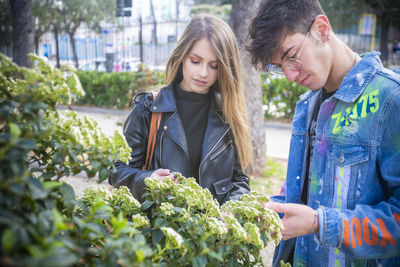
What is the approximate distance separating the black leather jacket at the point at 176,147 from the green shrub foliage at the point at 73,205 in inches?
38.3

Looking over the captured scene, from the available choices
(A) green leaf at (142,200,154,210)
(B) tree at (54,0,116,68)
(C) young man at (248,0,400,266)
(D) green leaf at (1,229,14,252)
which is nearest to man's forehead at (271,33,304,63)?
(C) young man at (248,0,400,266)

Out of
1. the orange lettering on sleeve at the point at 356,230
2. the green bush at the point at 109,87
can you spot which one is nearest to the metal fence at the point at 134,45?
the green bush at the point at 109,87

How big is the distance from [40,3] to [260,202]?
22.0 meters

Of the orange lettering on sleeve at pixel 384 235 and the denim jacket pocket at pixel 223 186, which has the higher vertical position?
the orange lettering on sleeve at pixel 384 235

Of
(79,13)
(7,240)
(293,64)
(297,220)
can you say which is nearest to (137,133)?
(293,64)

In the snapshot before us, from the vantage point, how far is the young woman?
2.33 meters

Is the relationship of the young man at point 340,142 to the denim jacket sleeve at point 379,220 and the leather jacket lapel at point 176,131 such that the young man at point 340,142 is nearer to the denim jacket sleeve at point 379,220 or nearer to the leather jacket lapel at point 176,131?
the denim jacket sleeve at point 379,220

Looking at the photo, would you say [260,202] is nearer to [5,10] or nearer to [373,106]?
[373,106]

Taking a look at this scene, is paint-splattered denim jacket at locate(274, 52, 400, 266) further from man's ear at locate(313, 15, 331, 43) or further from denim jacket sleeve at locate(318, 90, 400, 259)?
man's ear at locate(313, 15, 331, 43)

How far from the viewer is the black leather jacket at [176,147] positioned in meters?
2.32

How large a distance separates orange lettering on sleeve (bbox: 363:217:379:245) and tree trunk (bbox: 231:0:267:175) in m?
3.96

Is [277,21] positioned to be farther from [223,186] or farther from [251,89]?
[251,89]

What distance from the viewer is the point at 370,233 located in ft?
4.53

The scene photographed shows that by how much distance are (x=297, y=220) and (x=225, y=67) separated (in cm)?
126
